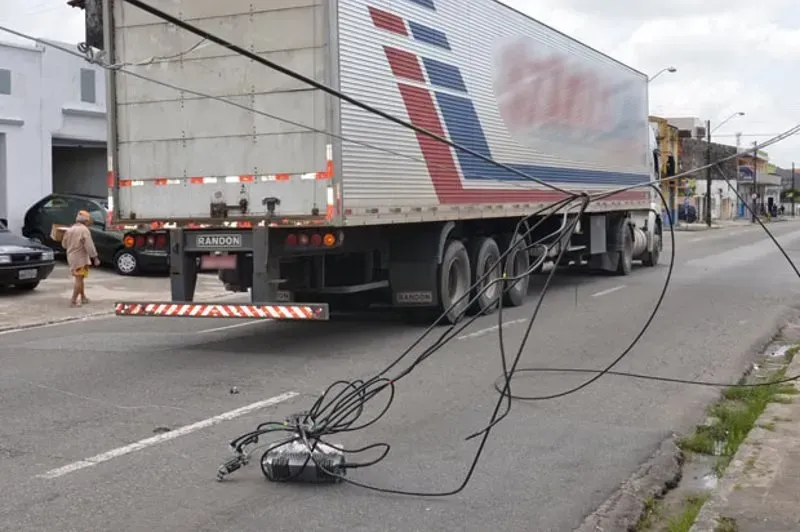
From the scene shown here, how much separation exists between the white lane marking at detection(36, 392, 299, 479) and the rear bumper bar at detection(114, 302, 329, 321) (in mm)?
1429

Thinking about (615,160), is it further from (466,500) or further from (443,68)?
(466,500)

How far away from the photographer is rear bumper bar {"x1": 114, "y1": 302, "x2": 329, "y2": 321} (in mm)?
9953

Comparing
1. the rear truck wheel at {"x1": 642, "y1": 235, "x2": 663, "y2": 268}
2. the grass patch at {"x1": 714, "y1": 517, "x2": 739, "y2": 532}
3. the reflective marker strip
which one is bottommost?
the grass patch at {"x1": 714, "y1": 517, "x2": 739, "y2": 532}

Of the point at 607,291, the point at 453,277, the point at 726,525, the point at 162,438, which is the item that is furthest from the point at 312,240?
the point at 607,291

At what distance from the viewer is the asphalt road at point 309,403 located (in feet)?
18.3

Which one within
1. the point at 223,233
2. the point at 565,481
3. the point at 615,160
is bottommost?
the point at 565,481

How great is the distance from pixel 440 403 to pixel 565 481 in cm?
225

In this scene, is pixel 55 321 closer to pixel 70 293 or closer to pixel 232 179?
pixel 70 293

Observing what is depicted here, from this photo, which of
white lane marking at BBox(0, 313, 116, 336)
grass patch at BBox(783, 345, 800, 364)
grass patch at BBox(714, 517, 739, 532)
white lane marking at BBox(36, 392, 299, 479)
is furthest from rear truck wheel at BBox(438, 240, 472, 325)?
grass patch at BBox(714, 517, 739, 532)

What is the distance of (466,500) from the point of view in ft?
19.0

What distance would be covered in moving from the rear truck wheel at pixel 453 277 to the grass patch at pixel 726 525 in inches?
290

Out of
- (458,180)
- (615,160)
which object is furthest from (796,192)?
(458,180)

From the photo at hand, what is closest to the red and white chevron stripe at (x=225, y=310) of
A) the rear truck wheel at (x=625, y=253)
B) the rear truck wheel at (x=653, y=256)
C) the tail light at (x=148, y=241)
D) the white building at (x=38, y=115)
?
the tail light at (x=148, y=241)

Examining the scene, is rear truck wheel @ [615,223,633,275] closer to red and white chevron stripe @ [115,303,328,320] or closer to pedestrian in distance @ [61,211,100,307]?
pedestrian in distance @ [61,211,100,307]
